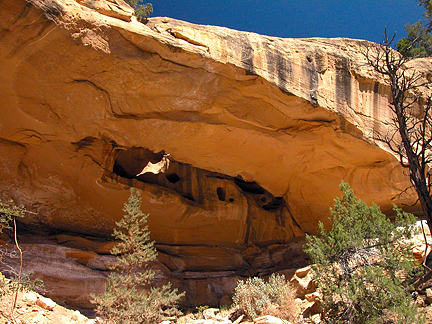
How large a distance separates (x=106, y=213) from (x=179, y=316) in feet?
12.3

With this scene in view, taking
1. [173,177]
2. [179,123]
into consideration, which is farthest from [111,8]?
[173,177]

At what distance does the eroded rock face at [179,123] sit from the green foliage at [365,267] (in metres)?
3.21

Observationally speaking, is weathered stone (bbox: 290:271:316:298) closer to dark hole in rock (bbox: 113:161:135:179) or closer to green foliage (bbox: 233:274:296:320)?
green foliage (bbox: 233:274:296:320)

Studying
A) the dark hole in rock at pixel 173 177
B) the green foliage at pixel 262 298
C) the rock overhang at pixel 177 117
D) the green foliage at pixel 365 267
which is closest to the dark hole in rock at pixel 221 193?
the rock overhang at pixel 177 117

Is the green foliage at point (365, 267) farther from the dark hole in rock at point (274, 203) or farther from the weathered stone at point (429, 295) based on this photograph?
the dark hole in rock at point (274, 203)

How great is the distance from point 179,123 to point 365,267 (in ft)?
18.1

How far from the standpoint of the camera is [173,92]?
29.0ft

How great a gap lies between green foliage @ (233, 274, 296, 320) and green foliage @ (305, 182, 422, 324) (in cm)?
175

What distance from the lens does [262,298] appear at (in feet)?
29.8

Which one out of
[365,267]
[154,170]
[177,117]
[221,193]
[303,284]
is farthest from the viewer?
[221,193]

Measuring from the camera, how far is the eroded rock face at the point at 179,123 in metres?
7.91

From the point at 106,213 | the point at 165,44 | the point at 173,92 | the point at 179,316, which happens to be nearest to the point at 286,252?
the point at 179,316

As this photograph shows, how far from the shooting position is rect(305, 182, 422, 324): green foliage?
20.2 ft

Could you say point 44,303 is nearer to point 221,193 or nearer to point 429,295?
point 221,193
